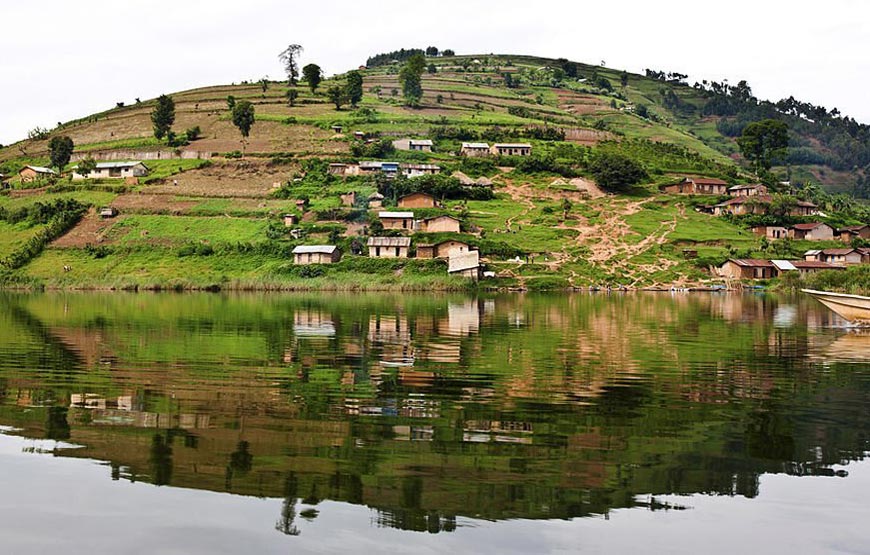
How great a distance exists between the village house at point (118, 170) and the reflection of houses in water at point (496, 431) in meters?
114

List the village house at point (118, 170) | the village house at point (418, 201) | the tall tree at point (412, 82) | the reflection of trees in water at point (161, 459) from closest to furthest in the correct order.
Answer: the reflection of trees in water at point (161, 459), the village house at point (418, 201), the village house at point (118, 170), the tall tree at point (412, 82)

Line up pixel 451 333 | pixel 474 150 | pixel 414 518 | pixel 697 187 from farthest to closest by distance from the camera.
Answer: pixel 474 150
pixel 697 187
pixel 451 333
pixel 414 518

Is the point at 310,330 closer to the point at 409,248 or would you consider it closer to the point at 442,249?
the point at 442,249

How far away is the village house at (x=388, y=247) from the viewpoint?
90.0m

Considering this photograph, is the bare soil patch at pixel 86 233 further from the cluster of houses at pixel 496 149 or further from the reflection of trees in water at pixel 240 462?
the reflection of trees in water at pixel 240 462

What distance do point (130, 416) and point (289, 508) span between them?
686 cm

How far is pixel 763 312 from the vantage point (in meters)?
53.9

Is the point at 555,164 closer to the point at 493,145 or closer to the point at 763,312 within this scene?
the point at 493,145


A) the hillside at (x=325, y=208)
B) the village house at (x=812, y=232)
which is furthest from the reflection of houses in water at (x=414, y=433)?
the village house at (x=812, y=232)

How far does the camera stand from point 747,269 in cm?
8844

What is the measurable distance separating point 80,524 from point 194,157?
12277cm

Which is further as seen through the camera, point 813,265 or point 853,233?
point 853,233

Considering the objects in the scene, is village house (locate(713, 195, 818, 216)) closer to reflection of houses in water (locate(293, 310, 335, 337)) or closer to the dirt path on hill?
the dirt path on hill

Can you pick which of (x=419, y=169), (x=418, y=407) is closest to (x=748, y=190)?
(x=419, y=169)
